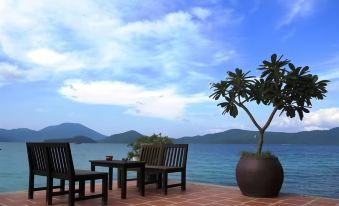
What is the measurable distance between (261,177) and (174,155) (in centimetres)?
185

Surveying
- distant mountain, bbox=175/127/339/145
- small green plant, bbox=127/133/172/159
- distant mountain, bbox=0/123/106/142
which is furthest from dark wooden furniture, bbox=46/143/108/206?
distant mountain, bbox=0/123/106/142

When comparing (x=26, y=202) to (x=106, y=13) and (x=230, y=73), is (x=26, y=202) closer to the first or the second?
(x=230, y=73)

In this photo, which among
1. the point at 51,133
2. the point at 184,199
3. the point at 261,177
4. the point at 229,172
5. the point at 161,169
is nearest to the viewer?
the point at 184,199

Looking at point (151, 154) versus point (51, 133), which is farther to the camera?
point (51, 133)

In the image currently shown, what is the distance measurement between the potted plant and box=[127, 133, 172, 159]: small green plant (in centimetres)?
255

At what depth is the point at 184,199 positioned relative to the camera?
644 centimetres

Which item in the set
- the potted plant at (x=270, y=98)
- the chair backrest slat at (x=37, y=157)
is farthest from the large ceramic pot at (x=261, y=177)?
the chair backrest slat at (x=37, y=157)

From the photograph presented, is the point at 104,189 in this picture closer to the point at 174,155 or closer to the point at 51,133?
the point at 174,155

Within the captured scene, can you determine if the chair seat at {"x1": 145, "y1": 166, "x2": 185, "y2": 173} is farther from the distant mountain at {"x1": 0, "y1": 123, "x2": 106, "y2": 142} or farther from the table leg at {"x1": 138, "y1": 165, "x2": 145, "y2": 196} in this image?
the distant mountain at {"x1": 0, "y1": 123, "x2": 106, "y2": 142}

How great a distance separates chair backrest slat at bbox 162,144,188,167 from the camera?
776 cm

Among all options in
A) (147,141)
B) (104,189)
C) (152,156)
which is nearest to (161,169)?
(152,156)

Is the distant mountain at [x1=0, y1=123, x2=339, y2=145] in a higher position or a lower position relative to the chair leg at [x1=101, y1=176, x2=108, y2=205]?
higher

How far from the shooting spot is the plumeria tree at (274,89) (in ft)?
22.7

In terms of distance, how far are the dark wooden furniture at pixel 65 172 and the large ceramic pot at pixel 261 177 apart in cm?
248
